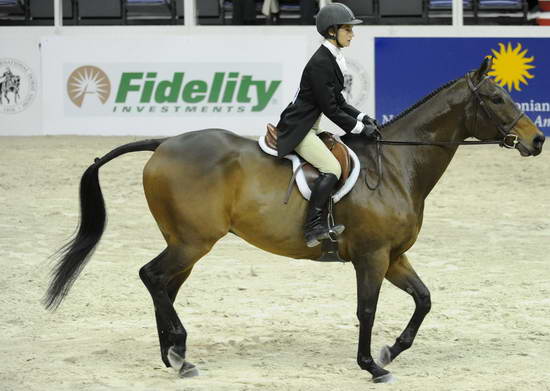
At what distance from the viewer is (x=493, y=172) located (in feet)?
51.5

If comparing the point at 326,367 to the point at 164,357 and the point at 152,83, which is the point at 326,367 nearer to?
the point at 164,357

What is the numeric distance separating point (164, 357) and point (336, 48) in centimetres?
250

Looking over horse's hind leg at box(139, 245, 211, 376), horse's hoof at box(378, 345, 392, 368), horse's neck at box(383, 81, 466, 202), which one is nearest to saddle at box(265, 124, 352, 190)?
horse's neck at box(383, 81, 466, 202)

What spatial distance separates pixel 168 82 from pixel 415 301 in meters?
10.7

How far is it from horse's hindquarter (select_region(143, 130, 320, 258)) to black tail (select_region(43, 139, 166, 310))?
0.29m

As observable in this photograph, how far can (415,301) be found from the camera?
287 inches

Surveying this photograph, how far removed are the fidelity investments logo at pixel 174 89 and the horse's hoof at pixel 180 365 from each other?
10.4m

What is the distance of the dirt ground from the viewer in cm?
702

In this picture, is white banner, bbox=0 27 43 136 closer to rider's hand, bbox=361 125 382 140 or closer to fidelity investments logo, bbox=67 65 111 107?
fidelity investments logo, bbox=67 65 111 107

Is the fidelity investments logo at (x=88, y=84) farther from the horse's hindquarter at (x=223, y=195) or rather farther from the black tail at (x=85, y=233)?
the horse's hindquarter at (x=223, y=195)

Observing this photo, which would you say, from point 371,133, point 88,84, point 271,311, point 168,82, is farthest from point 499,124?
point 88,84

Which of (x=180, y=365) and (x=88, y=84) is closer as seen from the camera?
(x=180, y=365)

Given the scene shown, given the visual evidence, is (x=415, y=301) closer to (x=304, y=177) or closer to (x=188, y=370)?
(x=304, y=177)

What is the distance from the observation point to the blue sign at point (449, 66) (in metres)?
17.2
